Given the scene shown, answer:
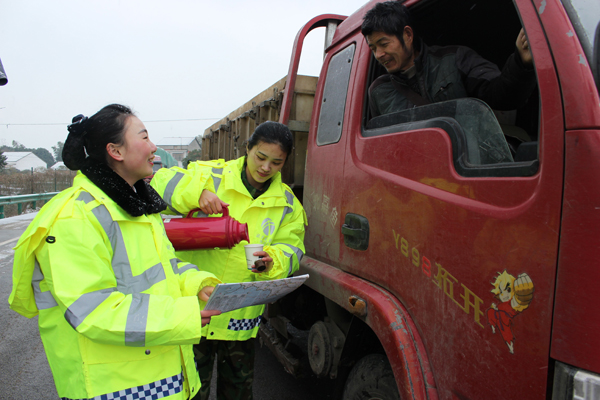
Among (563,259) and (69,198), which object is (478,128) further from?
(69,198)

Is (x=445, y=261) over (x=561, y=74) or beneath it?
beneath

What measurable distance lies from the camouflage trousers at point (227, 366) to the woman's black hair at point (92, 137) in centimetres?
116

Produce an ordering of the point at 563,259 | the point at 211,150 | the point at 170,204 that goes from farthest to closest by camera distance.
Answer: the point at 211,150 → the point at 170,204 → the point at 563,259

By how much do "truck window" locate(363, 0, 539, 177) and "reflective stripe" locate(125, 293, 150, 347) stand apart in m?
1.03

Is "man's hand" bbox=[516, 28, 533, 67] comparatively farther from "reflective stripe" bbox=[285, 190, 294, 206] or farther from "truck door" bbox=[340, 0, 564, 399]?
"reflective stripe" bbox=[285, 190, 294, 206]

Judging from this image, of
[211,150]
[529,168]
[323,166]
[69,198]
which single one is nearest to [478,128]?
[529,168]

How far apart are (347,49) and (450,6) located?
0.52 meters

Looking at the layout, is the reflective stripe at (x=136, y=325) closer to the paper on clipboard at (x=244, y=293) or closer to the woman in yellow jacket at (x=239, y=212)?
the paper on clipboard at (x=244, y=293)

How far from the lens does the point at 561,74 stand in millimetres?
975

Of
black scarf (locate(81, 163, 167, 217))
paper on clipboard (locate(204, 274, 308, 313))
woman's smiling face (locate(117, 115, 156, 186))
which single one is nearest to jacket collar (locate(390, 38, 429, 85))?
paper on clipboard (locate(204, 274, 308, 313))

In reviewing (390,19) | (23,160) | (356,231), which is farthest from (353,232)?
(23,160)

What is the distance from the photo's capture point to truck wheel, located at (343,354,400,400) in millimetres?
1505

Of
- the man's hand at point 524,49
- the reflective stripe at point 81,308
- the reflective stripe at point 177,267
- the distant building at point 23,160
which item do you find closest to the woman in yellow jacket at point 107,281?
the reflective stripe at point 81,308

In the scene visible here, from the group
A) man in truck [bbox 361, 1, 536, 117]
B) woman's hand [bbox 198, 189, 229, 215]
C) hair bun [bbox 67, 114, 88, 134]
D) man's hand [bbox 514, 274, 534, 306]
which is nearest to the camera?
man's hand [bbox 514, 274, 534, 306]
